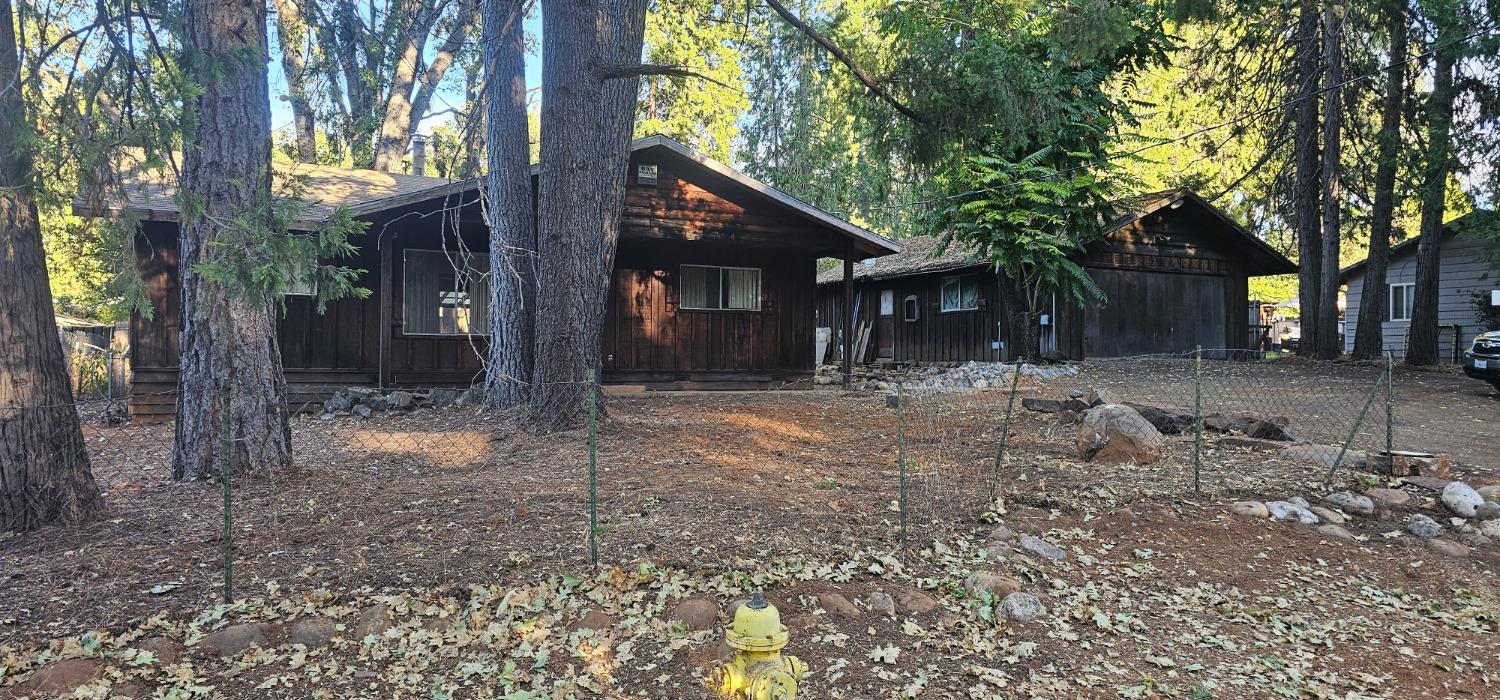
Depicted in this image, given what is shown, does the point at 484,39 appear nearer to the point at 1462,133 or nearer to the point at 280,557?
the point at 280,557

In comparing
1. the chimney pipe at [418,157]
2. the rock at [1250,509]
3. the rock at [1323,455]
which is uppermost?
the chimney pipe at [418,157]

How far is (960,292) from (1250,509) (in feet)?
48.9

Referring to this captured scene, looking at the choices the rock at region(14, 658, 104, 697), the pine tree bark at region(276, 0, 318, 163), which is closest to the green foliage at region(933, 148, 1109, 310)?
the rock at region(14, 658, 104, 697)

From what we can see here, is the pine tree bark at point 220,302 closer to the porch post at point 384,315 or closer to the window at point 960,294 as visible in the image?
the porch post at point 384,315

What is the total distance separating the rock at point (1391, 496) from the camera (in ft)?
20.9

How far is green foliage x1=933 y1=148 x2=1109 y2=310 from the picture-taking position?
49.1 ft

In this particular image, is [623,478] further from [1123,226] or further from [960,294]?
[960,294]

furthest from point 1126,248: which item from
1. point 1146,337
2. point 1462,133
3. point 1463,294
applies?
point 1463,294

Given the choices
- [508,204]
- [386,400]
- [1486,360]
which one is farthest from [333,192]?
[1486,360]

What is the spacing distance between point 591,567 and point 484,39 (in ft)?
28.1

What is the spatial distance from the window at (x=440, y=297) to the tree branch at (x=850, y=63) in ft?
22.3

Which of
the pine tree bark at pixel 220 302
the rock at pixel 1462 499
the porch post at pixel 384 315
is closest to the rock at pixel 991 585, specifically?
the rock at pixel 1462 499

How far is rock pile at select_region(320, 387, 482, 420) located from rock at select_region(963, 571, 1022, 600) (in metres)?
8.05

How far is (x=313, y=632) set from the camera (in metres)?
3.69
